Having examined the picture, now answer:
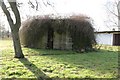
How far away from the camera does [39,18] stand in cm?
1598

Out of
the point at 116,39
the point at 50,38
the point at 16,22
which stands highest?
the point at 16,22

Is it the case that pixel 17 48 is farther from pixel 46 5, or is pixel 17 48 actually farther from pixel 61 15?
pixel 61 15

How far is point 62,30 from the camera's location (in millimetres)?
15578

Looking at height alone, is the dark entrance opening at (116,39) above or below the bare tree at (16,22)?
below

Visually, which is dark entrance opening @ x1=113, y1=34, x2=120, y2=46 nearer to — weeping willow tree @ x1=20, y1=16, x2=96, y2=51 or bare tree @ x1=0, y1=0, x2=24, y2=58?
weeping willow tree @ x1=20, y1=16, x2=96, y2=51

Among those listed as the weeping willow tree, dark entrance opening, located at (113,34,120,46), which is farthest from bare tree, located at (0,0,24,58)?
dark entrance opening, located at (113,34,120,46)

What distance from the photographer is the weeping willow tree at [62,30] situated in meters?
15.2

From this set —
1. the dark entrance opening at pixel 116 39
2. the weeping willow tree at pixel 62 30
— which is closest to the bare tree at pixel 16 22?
the weeping willow tree at pixel 62 30

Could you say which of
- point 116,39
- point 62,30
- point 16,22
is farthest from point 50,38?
point 116,39

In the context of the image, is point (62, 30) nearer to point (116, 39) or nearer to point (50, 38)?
point (50, 38)

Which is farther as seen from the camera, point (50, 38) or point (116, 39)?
point (116, 39)

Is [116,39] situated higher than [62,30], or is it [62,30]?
[62,30]

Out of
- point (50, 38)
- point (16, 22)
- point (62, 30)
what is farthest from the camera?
point (50, 38)

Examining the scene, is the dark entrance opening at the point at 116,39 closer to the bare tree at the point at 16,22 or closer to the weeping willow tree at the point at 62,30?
the weeping willow tree at the point at 62,30
